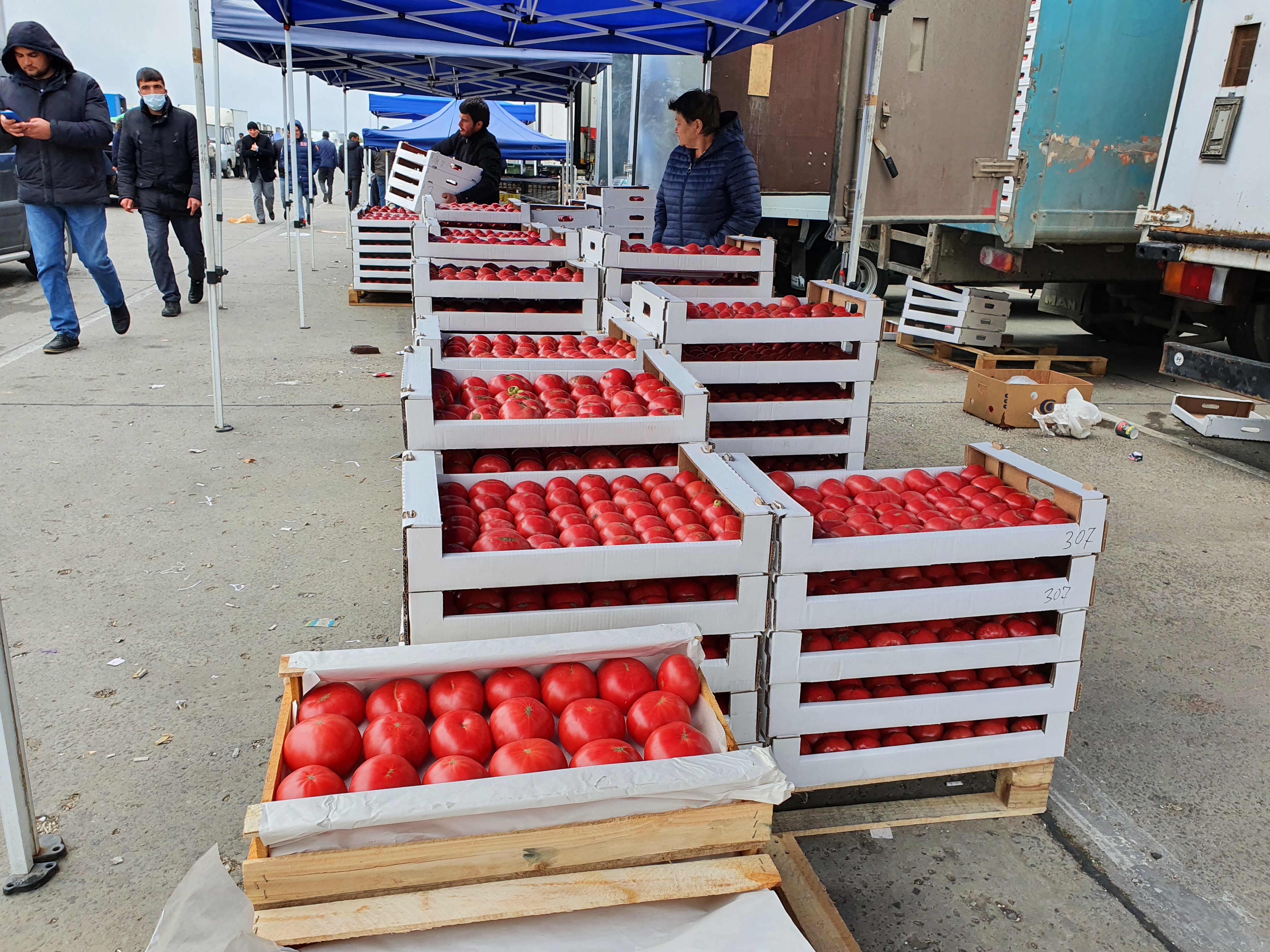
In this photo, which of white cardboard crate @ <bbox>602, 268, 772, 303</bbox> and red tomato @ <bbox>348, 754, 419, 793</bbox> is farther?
white cardboard crate @ <bbox>602, 268, 772, 303</bbox>

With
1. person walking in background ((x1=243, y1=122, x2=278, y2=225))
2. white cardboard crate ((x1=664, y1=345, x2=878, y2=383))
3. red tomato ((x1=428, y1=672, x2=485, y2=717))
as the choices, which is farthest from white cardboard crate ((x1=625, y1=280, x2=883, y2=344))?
person walking in background ((x1=243, y1=122, x2=278, y2=225))

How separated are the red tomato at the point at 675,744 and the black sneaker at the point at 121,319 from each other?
28.9ft

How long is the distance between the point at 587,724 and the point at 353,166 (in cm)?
2701

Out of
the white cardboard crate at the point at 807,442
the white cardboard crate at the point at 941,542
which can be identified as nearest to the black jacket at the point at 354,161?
the white cardboard crate at the point at 807,442

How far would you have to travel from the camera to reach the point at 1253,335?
25.6ft

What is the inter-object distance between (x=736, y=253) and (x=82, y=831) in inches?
183

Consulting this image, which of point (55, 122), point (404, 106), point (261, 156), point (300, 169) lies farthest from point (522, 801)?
point (300, 169)

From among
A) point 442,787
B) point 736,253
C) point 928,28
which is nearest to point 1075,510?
point 442,787

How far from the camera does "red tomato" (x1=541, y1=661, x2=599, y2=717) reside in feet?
7.46

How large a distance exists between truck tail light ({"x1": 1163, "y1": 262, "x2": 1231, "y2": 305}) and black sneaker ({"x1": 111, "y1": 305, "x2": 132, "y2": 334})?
9093 mm

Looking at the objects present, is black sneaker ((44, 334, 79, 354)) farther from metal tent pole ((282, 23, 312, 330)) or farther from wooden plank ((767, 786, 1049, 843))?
wooden plank ((767, 786, 1049, 843))

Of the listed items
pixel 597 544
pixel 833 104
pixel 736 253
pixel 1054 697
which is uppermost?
pixel 833 104

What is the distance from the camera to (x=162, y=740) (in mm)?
3232

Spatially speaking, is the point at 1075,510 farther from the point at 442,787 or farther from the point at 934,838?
the point at 442,787
